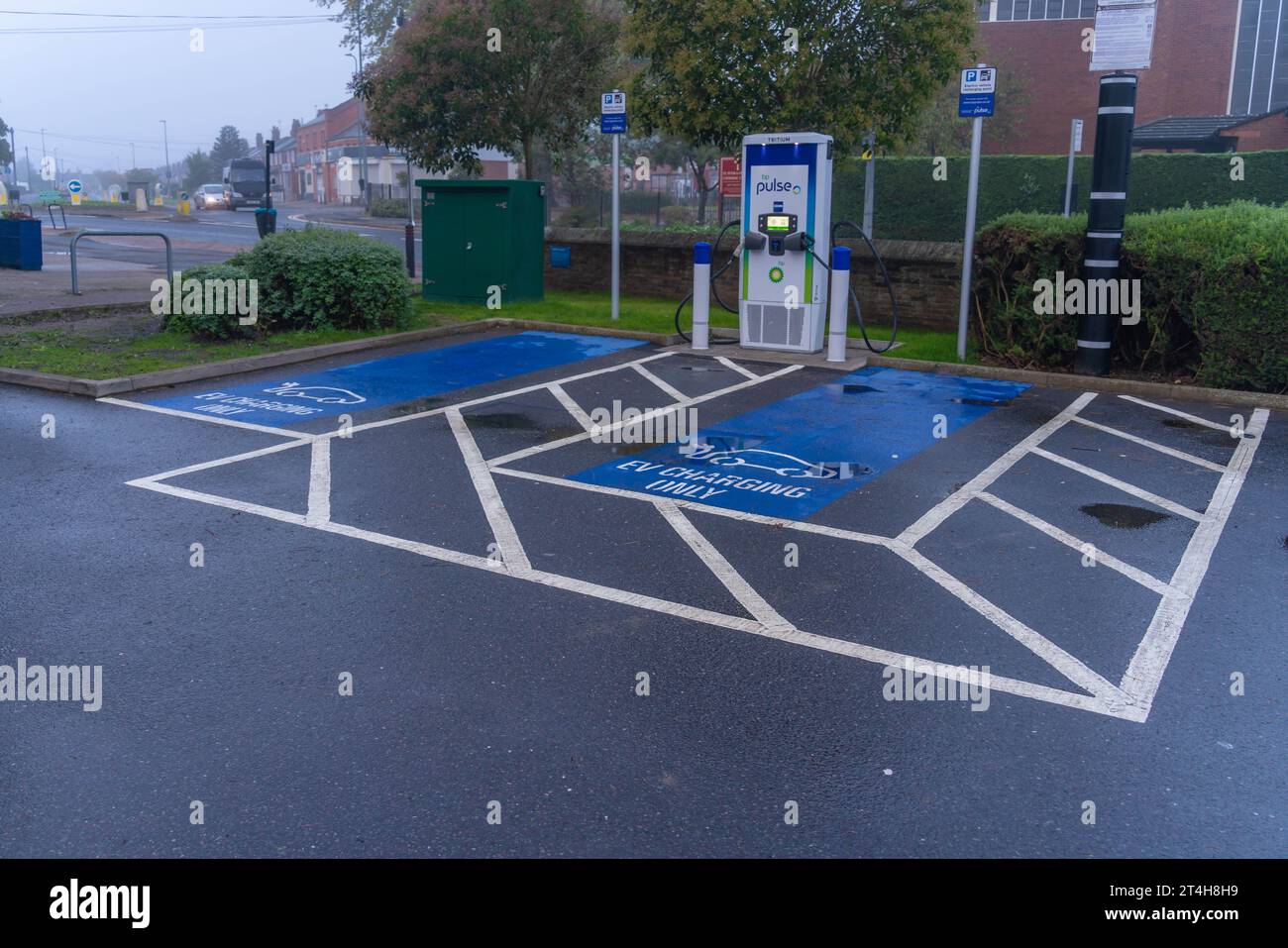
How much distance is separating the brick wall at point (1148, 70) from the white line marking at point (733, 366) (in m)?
33.4

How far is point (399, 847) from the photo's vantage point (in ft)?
11.9

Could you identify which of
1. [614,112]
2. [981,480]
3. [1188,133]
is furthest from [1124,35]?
[1188,133]

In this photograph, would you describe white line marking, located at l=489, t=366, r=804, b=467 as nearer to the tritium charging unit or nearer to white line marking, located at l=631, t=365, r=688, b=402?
white line marking, located at l=631, t=365, r=688, b=402

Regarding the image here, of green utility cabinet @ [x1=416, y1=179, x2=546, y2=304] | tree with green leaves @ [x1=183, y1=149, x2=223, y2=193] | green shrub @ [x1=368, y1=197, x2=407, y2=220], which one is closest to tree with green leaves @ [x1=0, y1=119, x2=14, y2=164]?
tree with green leaves @ [x1=183, y1=149, x2=223, y2=193]

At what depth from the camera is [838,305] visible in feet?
42.5

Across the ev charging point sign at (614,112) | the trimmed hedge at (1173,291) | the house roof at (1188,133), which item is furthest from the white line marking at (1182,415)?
the house roof at (1188,133)

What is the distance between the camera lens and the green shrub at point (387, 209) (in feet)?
175

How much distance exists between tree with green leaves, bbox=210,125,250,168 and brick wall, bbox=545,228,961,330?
106 meters

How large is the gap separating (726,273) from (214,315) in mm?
7579

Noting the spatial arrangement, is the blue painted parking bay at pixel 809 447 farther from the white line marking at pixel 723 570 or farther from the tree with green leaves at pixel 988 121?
the tree with green leaves at pixel 988 121

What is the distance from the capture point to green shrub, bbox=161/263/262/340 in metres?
13.2
